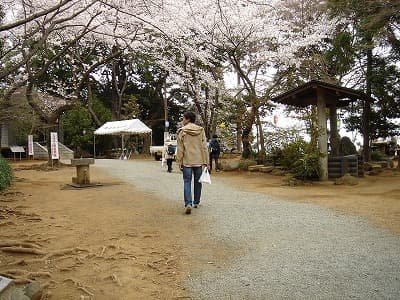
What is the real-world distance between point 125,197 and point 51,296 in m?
4.97

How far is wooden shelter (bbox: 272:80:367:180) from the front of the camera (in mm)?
10531

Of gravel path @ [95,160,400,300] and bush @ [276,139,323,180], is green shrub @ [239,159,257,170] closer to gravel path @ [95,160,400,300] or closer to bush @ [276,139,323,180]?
bush @ [276,139,323,180]

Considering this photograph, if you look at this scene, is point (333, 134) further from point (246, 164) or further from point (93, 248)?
point (93, 248)

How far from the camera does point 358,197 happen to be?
772cm

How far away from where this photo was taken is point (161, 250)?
4.21 metres

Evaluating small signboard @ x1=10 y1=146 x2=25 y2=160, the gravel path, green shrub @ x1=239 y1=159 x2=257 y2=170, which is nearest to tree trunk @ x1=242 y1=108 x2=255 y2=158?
green shrub @ x1=239 y1=159 x2=257 y2=170

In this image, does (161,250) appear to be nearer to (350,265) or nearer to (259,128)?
(350,265)

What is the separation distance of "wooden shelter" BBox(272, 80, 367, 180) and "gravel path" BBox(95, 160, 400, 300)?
195 inches

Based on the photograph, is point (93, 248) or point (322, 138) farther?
point (322, 138)

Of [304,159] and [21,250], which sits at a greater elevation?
[304,159]

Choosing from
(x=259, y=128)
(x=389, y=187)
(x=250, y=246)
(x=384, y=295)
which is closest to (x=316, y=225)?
(x=250, y=246)

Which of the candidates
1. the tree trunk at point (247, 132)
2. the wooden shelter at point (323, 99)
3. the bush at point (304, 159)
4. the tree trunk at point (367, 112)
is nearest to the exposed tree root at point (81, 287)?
the bush at point (304, 159)

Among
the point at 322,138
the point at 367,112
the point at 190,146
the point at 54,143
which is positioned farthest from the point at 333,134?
the point at 54,143

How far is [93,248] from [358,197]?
597cm
